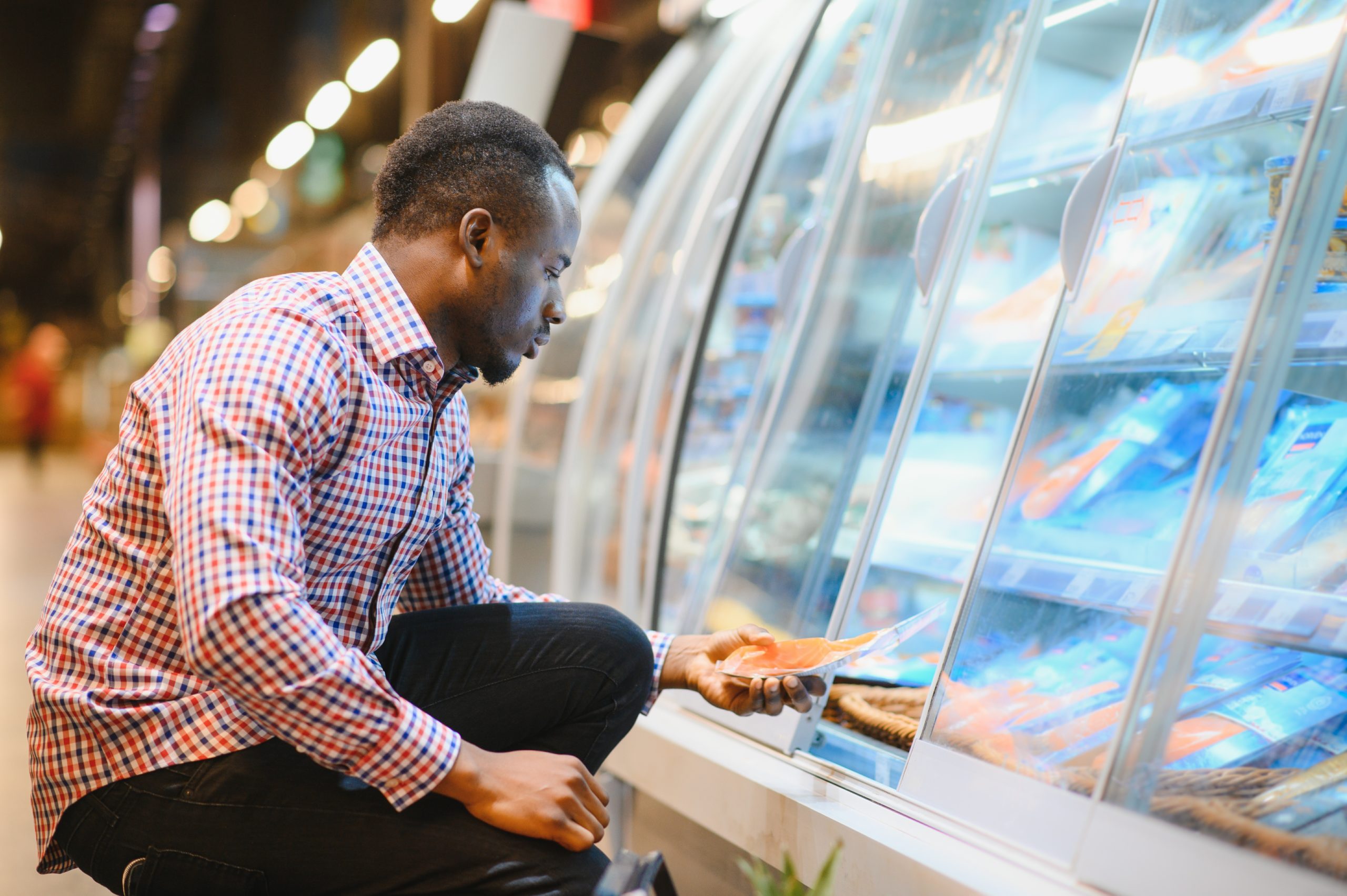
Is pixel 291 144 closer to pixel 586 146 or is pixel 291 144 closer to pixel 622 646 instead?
pixel 586 146

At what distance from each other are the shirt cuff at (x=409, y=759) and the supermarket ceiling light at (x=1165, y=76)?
62.4 inches

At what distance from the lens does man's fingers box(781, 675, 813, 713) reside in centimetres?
157

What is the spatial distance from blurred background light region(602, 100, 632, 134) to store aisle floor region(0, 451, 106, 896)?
12.9 feet

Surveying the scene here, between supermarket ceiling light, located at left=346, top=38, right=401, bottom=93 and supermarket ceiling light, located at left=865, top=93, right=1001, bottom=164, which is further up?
supermarket ceiling light, located at left=346, top=38, right=401, bottom=93

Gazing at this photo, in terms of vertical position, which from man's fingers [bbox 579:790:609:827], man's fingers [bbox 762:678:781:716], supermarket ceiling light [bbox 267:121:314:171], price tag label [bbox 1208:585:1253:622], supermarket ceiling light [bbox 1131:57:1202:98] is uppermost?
supermarket ceiling light [bbox 267:121:314:171]

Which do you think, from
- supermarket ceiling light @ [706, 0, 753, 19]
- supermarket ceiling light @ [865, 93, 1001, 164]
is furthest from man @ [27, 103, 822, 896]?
supermarket ceiling light @ [706, 0, 753, 19]

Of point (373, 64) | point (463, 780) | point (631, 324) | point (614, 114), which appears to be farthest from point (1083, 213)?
point (373, 64)

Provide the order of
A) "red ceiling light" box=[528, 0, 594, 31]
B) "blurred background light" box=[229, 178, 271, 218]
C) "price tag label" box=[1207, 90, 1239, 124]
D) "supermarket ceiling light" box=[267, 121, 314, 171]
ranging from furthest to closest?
"blurred background light" box=[229, 178, 271, 218] < "supermarket ceiling light" box=[267, 121, 314, 171] < "red ceiling light" box=[528, 0, 594, 31] < "price tag label" box=[1207, 90, 1239, 124]

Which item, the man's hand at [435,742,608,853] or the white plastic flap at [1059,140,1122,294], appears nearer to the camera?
the man's hand at [435,742,608,853]

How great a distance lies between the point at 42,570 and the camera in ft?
19.0

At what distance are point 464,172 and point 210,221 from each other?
1428cm

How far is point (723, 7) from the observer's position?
3512mm

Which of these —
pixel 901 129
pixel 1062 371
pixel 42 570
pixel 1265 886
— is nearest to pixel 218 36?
pixel 42 570

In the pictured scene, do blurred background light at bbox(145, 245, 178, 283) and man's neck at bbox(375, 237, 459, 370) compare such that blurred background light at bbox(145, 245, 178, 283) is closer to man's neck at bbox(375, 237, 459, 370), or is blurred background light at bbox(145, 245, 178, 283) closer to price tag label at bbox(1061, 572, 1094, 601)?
man's neck at bbox(375, 237, 459, 370)
